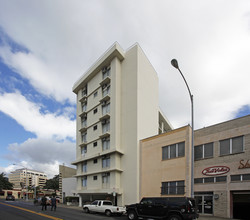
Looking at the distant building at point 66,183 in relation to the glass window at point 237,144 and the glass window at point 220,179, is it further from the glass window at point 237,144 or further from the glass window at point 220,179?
the glass window at point 237,144

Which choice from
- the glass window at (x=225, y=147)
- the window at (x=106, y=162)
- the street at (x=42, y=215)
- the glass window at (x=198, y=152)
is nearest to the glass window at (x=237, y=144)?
the glass window at (x=225, y=147)

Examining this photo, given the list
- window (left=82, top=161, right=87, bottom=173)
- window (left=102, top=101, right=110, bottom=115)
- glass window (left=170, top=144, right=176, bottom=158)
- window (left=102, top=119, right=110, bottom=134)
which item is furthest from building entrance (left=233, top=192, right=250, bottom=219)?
window (left=82, top=161, right=87, bottom=173)

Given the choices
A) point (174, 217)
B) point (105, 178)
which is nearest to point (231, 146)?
point (174, 217)

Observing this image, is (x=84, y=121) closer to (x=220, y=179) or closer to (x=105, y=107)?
(x=105, y=107)

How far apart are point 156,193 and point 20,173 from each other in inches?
7869

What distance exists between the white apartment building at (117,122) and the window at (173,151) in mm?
4356

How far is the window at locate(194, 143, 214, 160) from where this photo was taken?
20.2m

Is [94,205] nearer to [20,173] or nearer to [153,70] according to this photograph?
[153,70]

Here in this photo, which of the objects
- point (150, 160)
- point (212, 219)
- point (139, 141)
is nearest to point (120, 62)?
point (139, 141)

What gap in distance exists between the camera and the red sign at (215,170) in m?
18.6

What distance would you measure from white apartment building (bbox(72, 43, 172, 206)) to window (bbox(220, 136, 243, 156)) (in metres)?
10.8

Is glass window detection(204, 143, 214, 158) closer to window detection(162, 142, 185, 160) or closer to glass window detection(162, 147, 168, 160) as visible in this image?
window detection(162, 142, 185, 160)

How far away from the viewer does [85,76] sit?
38781mm

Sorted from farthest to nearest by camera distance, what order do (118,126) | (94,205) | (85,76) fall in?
(85,76), (118,126), (94,205)
